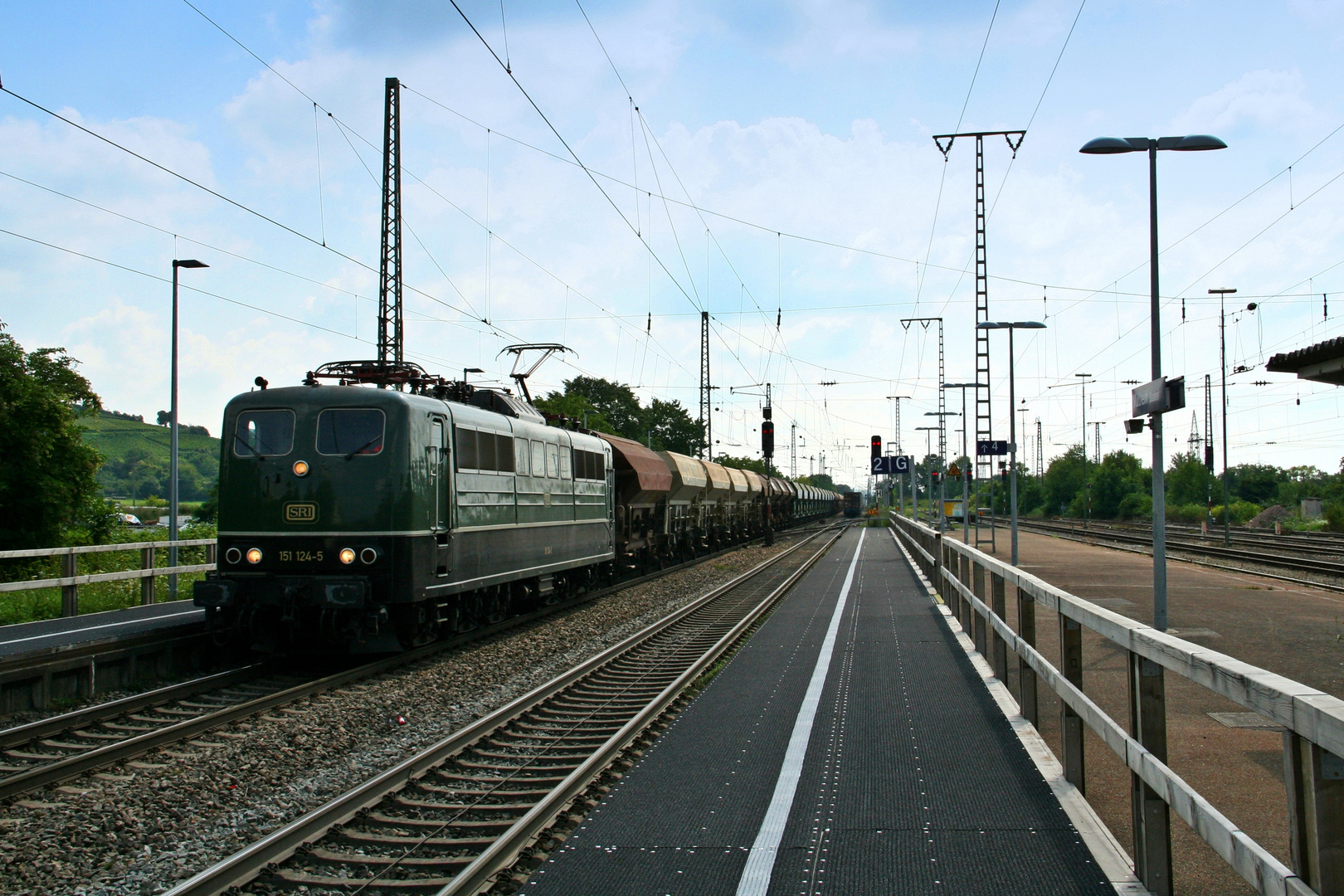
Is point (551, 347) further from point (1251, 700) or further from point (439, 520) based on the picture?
point (1251, 700)

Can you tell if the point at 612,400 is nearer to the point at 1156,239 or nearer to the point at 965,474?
the point at 965,474

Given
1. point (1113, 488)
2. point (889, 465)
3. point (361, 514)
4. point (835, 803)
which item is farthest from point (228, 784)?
point (1113, 488)

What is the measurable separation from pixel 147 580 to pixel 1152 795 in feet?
52.0

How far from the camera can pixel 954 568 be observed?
14.9 meters

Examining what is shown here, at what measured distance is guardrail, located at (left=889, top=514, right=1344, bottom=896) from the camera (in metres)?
2.64

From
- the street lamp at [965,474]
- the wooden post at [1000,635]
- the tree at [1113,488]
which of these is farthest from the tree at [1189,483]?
the wooden post at [1000,635]

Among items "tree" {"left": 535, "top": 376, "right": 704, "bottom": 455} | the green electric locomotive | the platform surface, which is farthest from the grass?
"tree" {"left": 535, "top": 376, "right": 704, "bottom": 455}

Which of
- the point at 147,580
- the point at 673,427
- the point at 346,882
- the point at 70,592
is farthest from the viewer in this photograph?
the point at 673,427

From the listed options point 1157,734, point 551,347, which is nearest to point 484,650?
point 551,347

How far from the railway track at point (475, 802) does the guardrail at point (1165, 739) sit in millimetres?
2841

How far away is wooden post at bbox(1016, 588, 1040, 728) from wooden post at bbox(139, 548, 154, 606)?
1349 centimetres

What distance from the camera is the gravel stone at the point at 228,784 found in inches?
209

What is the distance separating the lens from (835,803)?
5668mm

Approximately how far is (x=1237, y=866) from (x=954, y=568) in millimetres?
12102
